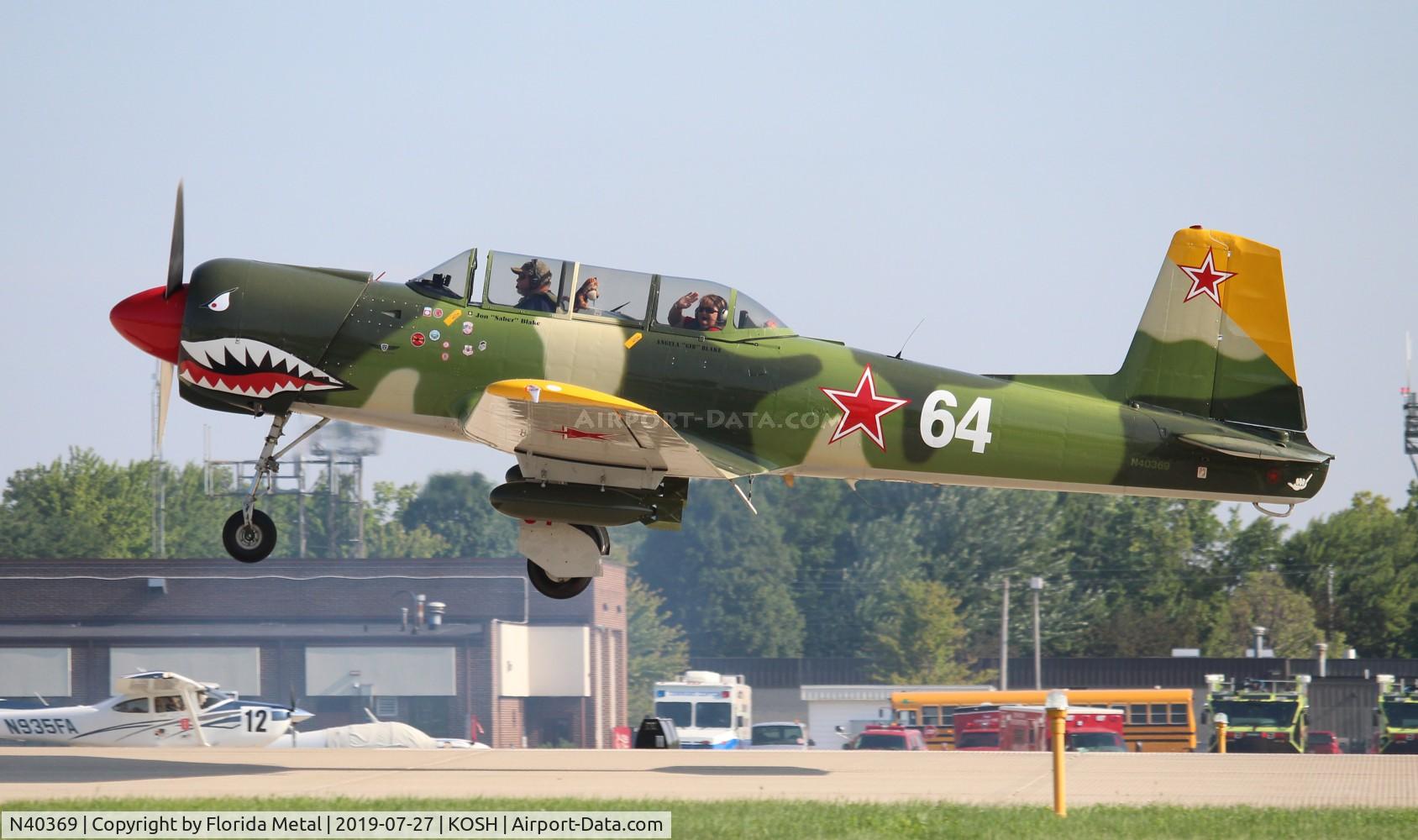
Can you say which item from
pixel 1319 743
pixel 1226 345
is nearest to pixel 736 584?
pixel 1319 743

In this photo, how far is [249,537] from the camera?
15.3 meters

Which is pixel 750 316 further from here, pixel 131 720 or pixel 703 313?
pixel 131 720

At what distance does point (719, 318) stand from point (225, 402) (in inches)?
194

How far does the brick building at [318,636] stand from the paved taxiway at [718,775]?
1356 inches

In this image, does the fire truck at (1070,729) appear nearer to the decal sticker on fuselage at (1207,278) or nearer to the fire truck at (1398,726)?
the fire truck at (1398,726)

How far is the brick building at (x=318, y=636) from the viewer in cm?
4856

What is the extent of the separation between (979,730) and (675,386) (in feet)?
59.7

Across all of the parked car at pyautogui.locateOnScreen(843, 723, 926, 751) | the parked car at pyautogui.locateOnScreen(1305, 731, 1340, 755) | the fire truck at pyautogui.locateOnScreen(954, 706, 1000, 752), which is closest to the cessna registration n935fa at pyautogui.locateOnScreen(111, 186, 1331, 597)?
the fire truck at pyautogui.locateOnScreen(954, 706, 1000, 752)

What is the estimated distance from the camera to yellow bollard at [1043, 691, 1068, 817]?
35.4 feet

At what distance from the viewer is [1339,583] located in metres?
69.1

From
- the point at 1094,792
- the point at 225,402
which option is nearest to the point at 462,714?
the point at 225,402

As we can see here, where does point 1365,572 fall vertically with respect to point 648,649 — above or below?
above

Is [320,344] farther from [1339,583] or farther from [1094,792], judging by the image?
[1339,583]

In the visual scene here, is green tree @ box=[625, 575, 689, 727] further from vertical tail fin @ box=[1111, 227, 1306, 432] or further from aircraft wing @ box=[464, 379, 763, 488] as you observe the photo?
aircraft wing @ box=[464, 379, 763, 488]
